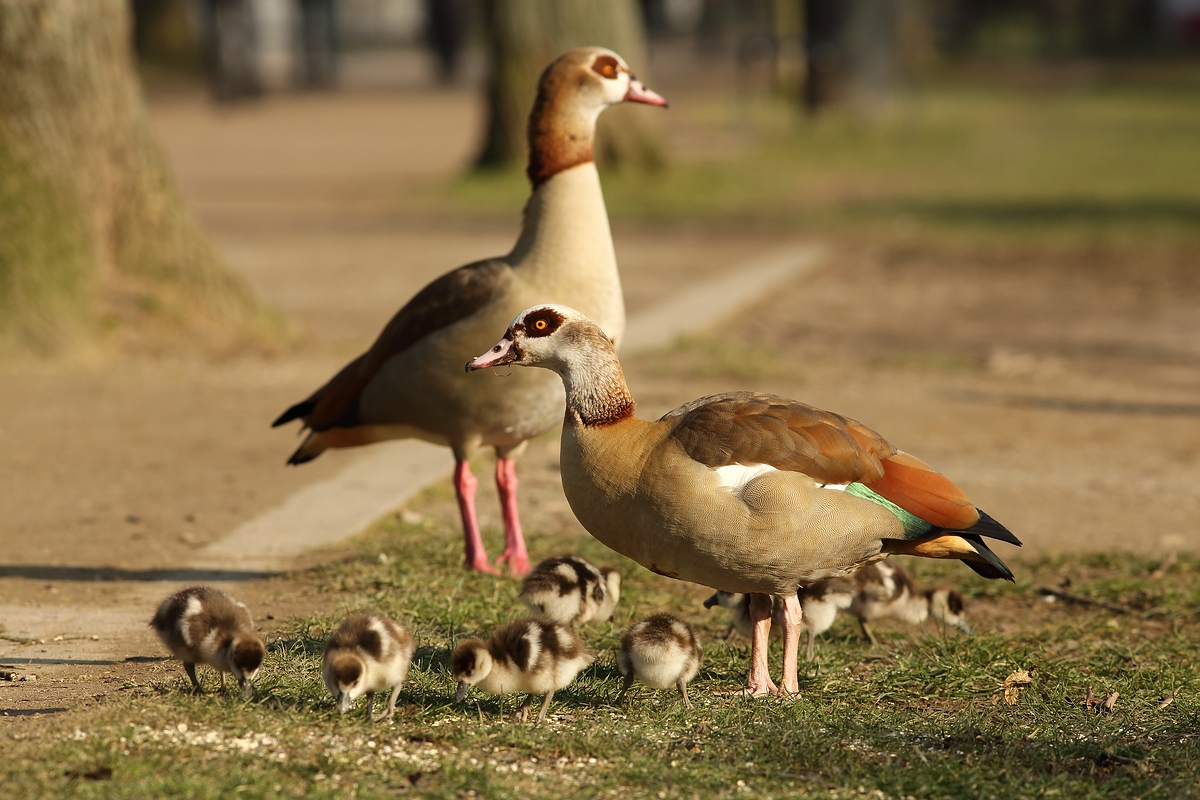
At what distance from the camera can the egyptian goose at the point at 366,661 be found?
14.6 ft

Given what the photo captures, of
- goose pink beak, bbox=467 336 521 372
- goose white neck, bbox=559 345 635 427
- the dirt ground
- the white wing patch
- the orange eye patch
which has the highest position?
the orange eye patch

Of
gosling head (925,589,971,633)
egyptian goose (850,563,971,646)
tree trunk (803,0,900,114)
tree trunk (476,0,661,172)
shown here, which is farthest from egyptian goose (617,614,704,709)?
tree trunk (803,0,900,114)

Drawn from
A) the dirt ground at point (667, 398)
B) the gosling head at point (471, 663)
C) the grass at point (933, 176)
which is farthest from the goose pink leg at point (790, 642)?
the grass at point (933, 176)

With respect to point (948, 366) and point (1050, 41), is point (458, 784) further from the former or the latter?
point (1050, 41)

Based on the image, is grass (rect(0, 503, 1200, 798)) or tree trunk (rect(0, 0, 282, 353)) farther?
tree trunk (rect(0, 0, 282, 353))

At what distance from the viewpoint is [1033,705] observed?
199 inches

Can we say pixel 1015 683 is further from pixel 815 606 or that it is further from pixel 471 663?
pixel 471 663

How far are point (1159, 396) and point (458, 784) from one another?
7854 millimetres

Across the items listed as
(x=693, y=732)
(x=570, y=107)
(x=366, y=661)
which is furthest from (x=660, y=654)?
(x=570, y=107)

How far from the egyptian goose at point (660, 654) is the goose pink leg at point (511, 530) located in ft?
5.80

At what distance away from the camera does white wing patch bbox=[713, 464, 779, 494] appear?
481cm

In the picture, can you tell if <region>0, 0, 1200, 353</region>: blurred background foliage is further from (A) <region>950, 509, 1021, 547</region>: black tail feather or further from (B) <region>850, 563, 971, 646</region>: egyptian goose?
(A) <region>950, 509, 1021, 547</region>: black tail feather

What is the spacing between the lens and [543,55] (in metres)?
22.3

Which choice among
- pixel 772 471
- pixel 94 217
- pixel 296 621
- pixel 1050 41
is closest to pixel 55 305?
pixel 94 217
